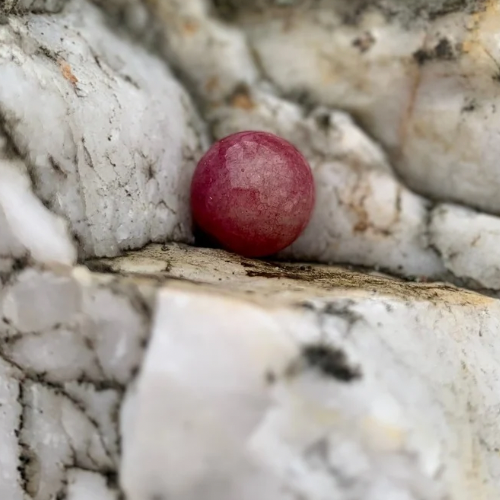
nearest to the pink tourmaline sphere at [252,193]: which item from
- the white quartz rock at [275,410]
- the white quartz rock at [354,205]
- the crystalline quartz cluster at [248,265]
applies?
the crystalline quartz cluster at [248,265]

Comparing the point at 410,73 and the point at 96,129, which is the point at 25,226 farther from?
the point at 410,73

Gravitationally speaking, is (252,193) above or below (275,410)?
above

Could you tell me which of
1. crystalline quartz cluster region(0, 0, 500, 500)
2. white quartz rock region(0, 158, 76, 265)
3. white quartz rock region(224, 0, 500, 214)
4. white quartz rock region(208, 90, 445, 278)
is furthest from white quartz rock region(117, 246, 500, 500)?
white quartz rock region(224, 0, 500, 214)

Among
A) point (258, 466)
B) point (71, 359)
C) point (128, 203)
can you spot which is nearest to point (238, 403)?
point (258, 466)

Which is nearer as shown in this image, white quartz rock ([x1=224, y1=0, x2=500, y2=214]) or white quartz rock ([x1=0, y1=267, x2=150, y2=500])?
white quartz rock ([x1=0, y1=267, x2=150, y2=500])

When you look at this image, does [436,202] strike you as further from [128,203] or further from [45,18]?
[45,18]

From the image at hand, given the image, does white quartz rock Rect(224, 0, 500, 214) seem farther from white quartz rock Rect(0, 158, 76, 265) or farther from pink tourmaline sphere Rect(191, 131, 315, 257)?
white quartz rock Rect(0, 158, 76, 265)

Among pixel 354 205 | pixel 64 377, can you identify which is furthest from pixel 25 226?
pixel 354 205
